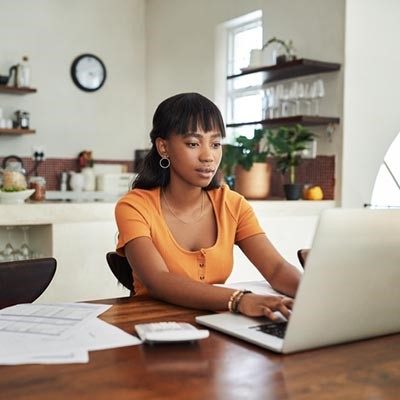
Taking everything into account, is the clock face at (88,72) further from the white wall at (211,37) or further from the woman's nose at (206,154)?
the woman's nose at (206,154)

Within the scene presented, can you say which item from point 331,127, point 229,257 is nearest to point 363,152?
point 331,127

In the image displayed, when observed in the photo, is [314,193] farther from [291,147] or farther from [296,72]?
[296,72]

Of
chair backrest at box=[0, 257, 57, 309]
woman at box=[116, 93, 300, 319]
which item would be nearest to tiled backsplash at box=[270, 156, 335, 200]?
woman at box=[116, 93, 300, 319]

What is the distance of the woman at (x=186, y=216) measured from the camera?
1538 mm

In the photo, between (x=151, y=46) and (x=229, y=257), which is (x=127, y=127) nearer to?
(x=151, y=46)

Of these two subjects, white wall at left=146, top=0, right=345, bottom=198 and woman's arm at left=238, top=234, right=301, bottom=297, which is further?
white wall at left=146, top=0, right=345, bottom=198

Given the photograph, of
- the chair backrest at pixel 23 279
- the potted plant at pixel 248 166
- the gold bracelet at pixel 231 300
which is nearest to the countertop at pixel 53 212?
the potted plant at pixel 248 166

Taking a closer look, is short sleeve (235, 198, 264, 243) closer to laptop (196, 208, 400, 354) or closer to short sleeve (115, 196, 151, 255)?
short sleeve (115, 196, 151, 255)

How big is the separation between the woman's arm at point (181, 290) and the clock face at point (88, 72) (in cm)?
462

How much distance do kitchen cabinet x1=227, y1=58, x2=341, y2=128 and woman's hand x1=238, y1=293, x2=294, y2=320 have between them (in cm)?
275

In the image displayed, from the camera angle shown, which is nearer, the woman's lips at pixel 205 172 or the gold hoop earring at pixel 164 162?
the woman's lips at pixel 205 172

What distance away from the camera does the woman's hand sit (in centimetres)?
112

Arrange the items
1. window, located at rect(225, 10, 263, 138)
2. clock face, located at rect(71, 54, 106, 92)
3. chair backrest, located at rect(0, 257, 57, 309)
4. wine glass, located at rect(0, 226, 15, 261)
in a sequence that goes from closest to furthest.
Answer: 1. chair backrest, located at rect(0, 257, 57, 309)
2. wine glass, located at rect(0, 226, 15, 261)
3. window, located at rect(225, 10, 263, 138)
4. clock face, located at rect(71, 54, 106, 92)

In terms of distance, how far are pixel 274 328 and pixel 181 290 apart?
1.01ft
